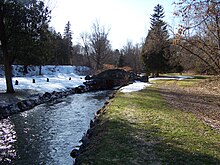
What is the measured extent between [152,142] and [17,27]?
15054 millimetres

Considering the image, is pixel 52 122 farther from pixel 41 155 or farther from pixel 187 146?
pixel 187 146

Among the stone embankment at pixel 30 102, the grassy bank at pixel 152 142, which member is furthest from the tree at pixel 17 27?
the grassy bank at pixel 152 142

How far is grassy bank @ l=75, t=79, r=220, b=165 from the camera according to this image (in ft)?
20.2

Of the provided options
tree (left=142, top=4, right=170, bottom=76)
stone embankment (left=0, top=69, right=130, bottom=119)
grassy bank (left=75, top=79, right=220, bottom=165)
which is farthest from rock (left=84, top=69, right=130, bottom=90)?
grassy bank (left=75, top=79, right=220, bottom=165)

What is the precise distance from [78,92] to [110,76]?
10.9 m

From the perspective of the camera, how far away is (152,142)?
7441 mm

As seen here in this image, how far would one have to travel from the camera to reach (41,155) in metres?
8.13

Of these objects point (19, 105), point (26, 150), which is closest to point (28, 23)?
point (19, 105)

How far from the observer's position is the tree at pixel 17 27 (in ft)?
60.5

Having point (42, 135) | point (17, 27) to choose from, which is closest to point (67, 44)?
point (17, 27)

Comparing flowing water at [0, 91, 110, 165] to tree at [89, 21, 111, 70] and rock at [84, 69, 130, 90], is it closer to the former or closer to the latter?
rock at [84, 69, 130, 90]

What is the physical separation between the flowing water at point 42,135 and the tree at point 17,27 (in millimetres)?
5548

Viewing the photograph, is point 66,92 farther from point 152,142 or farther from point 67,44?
point 67,44

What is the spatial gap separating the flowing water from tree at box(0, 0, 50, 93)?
5.55 m
